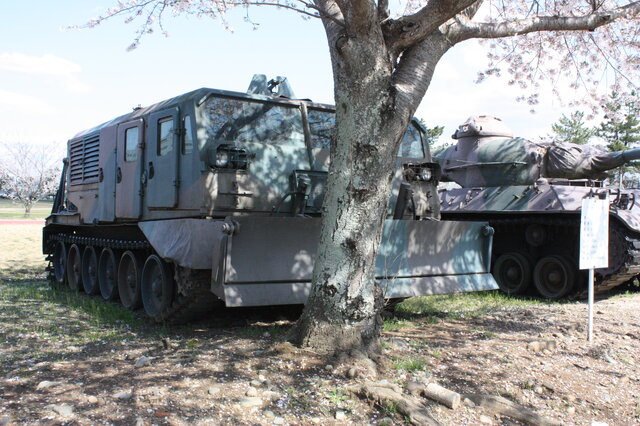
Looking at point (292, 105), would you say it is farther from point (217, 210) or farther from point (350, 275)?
point (350, 275)

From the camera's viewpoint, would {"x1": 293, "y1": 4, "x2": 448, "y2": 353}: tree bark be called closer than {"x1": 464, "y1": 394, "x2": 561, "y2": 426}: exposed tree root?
No

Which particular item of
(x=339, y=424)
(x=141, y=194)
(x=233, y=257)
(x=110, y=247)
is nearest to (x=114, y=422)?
(x=339, y=424)

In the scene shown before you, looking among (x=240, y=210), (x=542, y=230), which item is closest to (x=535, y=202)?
(x=542, y=230)

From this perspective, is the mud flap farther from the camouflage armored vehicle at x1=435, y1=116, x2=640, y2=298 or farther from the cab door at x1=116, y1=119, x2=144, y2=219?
the camouflage armored vehicle at x1=435, y1=116, x2=640, y2=298

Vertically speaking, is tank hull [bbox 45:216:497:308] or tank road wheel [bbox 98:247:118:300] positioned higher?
tank hull [bbox 45:216:497:308]

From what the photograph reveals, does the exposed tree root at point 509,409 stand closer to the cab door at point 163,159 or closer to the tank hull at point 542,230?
the cab door at point 163,159

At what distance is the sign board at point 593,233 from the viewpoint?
22.2 ft

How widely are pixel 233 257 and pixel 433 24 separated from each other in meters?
2.66

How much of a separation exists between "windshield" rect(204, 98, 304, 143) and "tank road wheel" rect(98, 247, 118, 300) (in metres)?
2.99

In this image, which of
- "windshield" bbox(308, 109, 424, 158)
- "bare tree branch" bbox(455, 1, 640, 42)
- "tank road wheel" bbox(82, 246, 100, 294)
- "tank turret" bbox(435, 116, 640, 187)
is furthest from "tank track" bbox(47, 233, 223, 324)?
"tank turret" bbox(435, 116, 640, 187)

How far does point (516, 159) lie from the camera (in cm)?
1248

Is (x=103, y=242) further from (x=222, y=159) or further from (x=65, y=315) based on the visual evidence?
(x=222, y=159)

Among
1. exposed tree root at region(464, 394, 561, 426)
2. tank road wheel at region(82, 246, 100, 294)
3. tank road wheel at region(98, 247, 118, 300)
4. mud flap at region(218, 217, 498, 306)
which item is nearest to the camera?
exposed tree root at region(464, 394, 561, 426)

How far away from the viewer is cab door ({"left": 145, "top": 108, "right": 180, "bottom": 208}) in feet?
23.7
